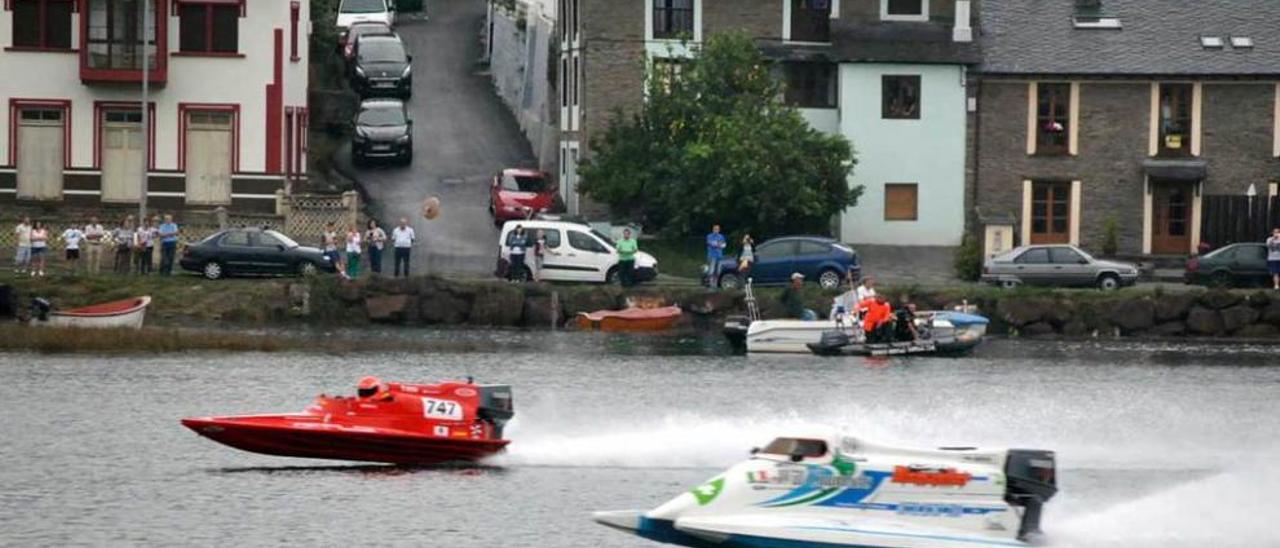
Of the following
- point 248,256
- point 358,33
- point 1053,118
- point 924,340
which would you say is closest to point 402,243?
point 248,256

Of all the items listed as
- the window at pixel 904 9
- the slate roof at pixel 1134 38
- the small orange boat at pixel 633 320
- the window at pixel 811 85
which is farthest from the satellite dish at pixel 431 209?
the slate roof at pixel 1134 38

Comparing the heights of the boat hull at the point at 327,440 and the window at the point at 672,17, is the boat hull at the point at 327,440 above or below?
below

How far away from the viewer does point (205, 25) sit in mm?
70562

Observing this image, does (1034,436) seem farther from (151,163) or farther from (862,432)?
(151,163)

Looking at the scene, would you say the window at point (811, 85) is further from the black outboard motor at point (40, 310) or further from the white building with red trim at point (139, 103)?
the black outboard motor at point (40, 310)

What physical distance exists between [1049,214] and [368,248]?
66.0ft

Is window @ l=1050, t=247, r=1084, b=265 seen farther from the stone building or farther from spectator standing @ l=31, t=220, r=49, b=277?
spectator standing @ l=31, t=220, r=49, b=277

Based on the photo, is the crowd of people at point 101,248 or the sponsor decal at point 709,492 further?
the crowd of people at point 101,248

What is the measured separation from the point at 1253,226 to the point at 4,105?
3443cm

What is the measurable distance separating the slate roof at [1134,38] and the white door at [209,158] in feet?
70.7

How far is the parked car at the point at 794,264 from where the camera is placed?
6375 centimetres

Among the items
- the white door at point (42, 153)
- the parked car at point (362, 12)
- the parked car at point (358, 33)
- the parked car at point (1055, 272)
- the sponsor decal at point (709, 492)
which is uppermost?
the parked car at point (362, 12)

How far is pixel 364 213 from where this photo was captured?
70.2m

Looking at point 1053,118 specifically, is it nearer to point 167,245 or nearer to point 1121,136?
point 1121,136
